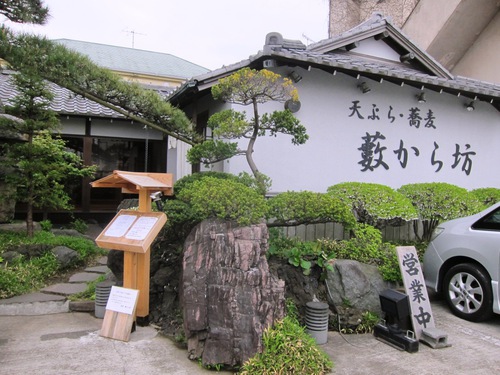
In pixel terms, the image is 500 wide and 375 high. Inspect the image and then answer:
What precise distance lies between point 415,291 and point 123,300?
3823mm

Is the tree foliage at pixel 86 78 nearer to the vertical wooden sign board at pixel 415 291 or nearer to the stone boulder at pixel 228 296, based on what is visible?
the stone boulder at pixel 228 296

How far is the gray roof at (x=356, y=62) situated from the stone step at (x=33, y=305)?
14.0 ft

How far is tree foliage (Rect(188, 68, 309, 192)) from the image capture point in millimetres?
5676

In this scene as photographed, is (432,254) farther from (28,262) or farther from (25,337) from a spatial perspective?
(28,262)

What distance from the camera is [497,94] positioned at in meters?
8.76

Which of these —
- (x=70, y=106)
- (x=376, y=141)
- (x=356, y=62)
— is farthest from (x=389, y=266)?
(x=70, y=106)

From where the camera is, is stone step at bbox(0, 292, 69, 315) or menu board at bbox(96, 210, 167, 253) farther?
stone step at bbox(0, 292, 69, 315)

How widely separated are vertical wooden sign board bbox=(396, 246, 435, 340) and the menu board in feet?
10.9

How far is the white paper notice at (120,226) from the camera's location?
4730mm

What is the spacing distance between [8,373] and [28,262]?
3246 mm

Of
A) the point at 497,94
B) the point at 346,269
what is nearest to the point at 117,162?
the point at 346,269

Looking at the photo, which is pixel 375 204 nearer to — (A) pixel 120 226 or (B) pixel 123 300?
(A) pixel 120 226

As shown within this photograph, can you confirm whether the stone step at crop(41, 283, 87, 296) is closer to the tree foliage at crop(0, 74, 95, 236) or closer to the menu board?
the menu board

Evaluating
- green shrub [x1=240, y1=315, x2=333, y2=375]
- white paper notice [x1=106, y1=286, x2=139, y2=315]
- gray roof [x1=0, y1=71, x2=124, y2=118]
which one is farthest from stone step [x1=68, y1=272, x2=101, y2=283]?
gray roof [x1=0, y1=71, x2=124, y2=118]
